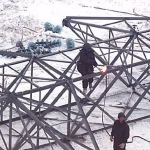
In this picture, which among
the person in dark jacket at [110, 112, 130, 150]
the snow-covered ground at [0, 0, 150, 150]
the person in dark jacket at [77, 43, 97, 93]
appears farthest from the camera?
the snow-covered ground at [0, 0, 150, 150]

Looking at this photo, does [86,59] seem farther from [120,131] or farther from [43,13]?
[43,13]

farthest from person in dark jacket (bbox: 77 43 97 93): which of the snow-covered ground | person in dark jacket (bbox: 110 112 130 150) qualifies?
person in dark jacket (bbox: 110 112 130 150)

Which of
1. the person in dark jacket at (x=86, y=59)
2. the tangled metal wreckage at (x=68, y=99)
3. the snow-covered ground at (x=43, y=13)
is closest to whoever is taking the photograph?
the tangled metal wreckage at (x=68, y=99)

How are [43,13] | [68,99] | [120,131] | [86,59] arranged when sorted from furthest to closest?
[43,13] < [86,59] < [68,99] < [120,131]

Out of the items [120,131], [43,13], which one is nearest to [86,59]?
[120,131]

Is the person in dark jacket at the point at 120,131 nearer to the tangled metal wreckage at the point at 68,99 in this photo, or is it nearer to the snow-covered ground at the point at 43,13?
the tangled metal wreckage at the point at 68,99

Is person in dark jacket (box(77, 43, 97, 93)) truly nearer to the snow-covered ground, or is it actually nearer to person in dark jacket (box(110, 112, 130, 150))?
the snow-covered ground

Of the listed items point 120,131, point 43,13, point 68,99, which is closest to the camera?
point 120,131

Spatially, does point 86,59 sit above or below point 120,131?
above

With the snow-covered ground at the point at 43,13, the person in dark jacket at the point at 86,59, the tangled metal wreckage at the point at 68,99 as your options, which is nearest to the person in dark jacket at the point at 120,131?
the tangled metal wreckage at the point at 68,99
